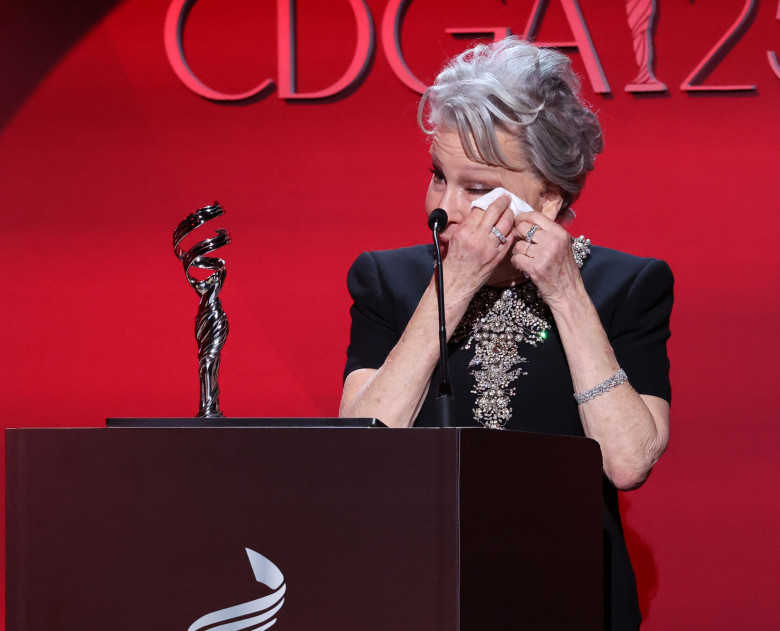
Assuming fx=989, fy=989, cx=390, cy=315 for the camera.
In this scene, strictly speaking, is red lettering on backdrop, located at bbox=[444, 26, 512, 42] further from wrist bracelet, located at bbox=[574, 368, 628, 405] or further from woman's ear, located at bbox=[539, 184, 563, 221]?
wrist bracelet, located at bbox=[574, 368, 628, 405]

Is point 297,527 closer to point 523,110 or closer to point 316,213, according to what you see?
point 523,110

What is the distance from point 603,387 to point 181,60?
61.9 inches

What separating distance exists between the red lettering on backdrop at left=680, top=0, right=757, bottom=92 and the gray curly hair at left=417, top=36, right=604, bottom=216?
2.88 feet

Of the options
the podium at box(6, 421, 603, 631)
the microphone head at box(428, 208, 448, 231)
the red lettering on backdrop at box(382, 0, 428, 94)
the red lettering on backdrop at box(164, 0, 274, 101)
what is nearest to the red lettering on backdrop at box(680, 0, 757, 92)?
the red lettering on backdrop at box(382, 0, 428, 94)

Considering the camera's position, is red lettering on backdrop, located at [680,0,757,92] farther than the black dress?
Yes

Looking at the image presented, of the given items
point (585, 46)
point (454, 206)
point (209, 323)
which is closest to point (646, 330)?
point (454, 206)

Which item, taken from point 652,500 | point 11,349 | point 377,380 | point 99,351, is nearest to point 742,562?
point 652,500

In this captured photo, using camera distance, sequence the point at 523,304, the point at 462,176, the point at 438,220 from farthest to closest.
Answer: the point at 523,304, the point at 462,176, the point at 438,220

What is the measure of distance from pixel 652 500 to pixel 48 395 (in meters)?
1.52

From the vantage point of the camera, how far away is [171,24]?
98.2 inches

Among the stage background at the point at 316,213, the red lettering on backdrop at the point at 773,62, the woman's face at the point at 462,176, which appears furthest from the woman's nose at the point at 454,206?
the red lettering on backdrop at the point at 773,62

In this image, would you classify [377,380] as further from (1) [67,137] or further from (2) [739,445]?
(1) [67,137]

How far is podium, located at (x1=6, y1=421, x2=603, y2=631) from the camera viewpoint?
0.80m

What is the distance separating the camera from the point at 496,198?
144 cm
